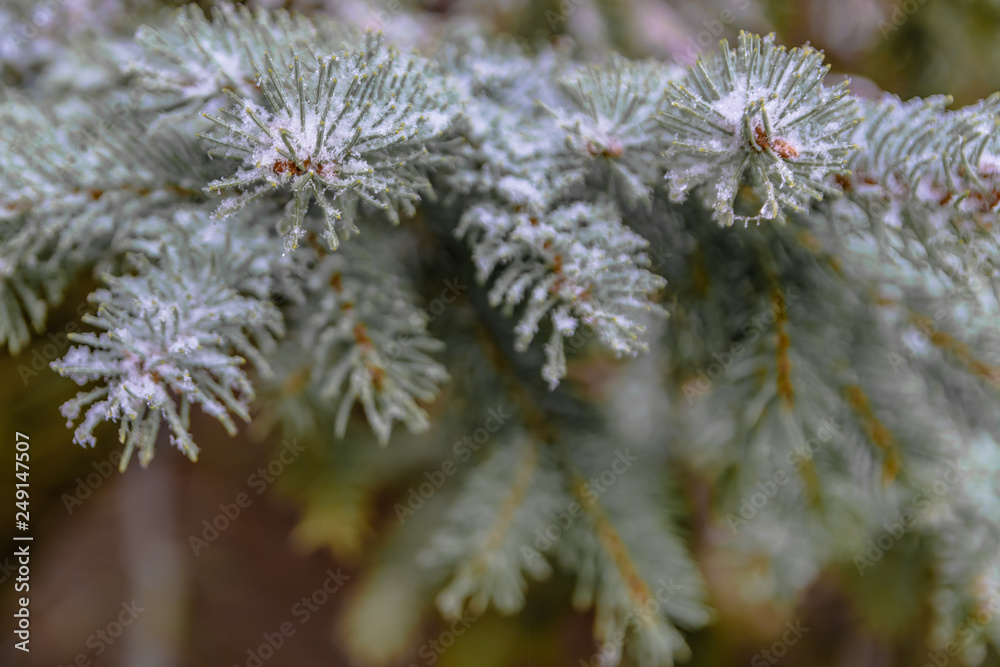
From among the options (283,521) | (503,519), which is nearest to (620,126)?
(503,519)

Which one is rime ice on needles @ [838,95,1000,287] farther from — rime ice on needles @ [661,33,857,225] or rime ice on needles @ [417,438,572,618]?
rime ice on needles @ [417,438,572,618]

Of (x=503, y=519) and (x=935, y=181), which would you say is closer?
(x=935, y=181)

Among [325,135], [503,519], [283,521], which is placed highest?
[325,135]

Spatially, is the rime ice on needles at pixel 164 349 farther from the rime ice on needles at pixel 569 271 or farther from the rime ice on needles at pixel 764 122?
the rime ice on needles at pixel 764 122

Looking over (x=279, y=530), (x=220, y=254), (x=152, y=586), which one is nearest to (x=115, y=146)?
(x=220, y=254)

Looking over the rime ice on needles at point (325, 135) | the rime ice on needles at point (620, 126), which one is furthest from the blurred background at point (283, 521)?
the rime ice on needles at point (325, 135)

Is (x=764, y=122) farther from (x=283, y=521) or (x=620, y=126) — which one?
(x=283, y=521)
